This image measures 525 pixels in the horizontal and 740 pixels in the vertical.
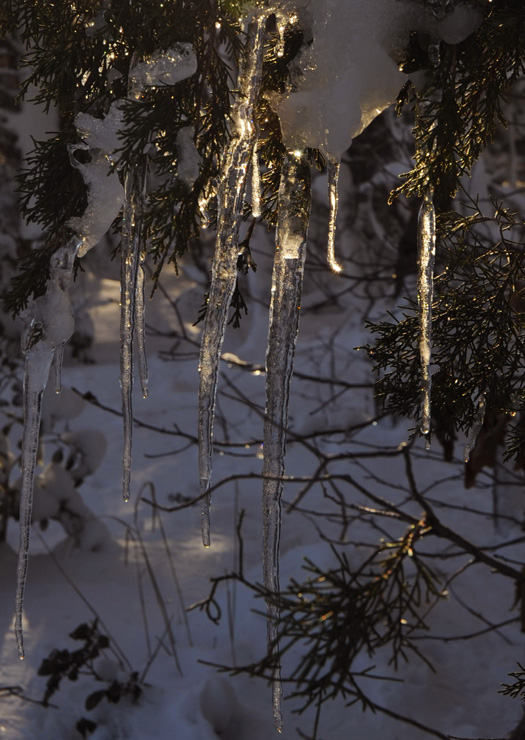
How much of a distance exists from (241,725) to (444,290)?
2.25 metres

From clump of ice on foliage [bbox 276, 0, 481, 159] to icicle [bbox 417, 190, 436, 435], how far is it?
19 cm

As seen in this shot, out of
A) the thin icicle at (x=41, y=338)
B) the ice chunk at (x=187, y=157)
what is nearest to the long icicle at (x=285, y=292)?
the ice chunk at (x=187, y=157)

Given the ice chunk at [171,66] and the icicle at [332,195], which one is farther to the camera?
the icicle at [332,195]

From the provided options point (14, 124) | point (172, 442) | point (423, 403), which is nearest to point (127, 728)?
point (423, 403)

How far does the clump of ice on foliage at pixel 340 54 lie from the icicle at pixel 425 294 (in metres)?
0.19

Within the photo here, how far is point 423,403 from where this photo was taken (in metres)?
1.22

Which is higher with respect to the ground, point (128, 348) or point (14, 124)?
point (14, 124)

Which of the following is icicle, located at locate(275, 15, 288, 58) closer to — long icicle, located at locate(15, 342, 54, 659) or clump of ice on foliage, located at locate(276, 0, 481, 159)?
clump of ice on foliage, located at locate(276, 0, 481, 159)

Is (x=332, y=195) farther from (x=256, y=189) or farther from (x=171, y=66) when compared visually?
(x=171, y=66)

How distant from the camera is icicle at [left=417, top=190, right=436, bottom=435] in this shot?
121cm

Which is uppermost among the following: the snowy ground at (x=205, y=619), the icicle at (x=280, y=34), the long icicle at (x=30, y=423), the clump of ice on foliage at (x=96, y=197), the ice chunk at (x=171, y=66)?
the icicle at (x=280, y=34)

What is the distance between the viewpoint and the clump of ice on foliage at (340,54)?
124cm

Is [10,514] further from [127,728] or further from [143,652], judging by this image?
[127,728]

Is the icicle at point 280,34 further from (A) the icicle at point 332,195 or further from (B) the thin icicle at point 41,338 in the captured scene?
(B) the thin icicle at point 41,338
